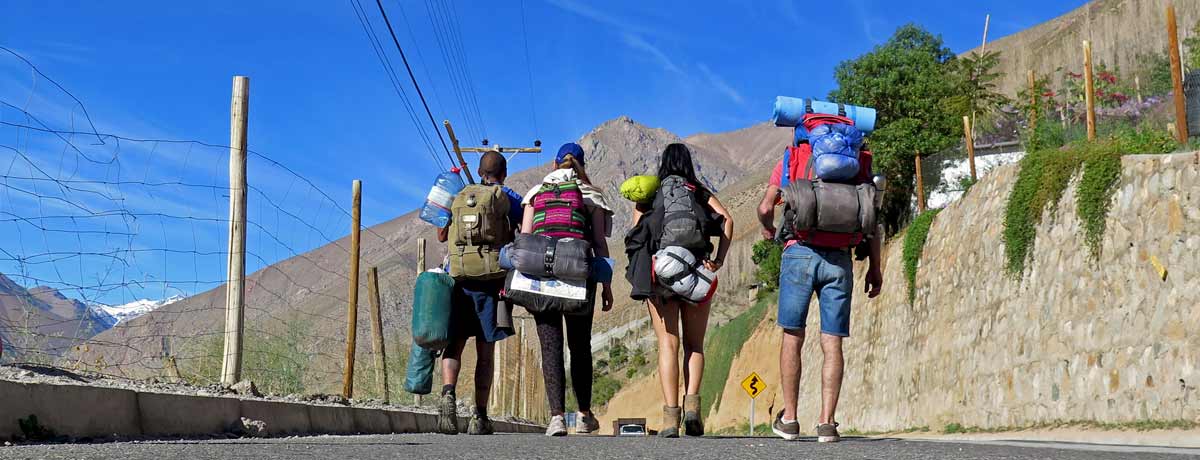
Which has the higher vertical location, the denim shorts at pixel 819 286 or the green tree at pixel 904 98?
the green tree at pixel 904 98

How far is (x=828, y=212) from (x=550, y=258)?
5.83 feet

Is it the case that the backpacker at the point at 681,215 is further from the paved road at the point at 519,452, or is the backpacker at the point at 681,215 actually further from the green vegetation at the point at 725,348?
the green vegetation at the point at 725,348

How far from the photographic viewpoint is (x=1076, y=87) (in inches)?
1236

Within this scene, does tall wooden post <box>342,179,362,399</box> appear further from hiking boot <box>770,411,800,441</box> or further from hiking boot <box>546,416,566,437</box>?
hiking boot <box>770,411,800,441</box>

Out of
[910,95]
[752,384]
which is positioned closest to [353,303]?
[752,384]

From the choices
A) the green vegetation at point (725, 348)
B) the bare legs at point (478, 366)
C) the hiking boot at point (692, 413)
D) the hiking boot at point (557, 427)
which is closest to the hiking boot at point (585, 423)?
the hiking boot at point (557, 427)

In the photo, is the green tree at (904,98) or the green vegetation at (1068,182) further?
the green tree at (904,98)

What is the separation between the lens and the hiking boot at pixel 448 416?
7926 mm

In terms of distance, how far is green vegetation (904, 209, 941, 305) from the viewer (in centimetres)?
1930

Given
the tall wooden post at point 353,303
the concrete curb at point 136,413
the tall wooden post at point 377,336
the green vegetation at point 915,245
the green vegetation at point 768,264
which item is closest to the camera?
the concrete curb at point 136,413

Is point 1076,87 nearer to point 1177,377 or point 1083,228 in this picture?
point 1083,228

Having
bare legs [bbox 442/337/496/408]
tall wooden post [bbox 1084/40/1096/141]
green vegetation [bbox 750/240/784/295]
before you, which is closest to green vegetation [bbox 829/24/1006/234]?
green vegetation [bbox 750/240/784/295]

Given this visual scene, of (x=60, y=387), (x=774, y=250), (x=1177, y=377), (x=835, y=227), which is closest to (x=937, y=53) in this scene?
(x=774, y=250)

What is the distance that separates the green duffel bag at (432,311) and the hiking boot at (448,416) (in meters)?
0.37
